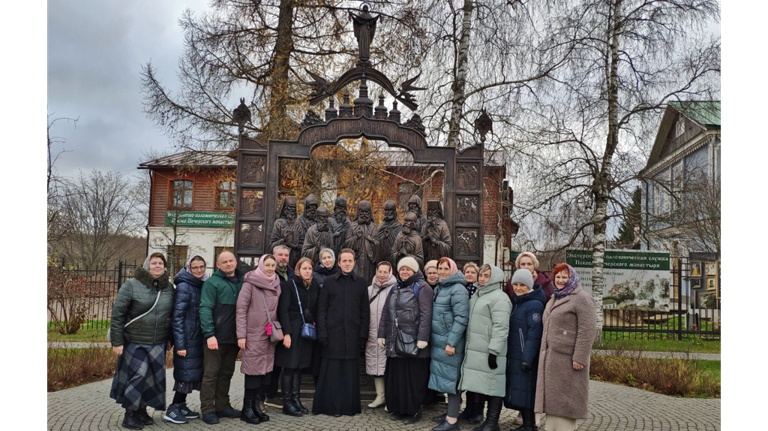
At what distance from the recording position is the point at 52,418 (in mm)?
6562

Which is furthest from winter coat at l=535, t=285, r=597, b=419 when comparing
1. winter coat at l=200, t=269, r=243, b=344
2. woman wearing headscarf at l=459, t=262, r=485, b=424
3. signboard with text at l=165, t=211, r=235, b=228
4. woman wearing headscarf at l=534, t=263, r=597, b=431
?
signboard with text at l=165, t=211, r=235, b=228

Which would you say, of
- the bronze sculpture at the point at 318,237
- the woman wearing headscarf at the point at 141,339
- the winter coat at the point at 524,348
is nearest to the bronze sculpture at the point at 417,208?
the bronze sculpture at the point at 318,237

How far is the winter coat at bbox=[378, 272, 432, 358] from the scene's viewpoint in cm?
650

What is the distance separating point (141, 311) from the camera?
6.15 metres

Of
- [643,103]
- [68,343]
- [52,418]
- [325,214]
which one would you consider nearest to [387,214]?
[325,214]

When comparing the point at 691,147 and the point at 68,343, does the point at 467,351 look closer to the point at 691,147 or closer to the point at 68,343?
the point at 68,343

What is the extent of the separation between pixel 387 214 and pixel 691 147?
877 inches

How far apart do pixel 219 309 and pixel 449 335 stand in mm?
2606

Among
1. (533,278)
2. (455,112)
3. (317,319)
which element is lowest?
(317,319)

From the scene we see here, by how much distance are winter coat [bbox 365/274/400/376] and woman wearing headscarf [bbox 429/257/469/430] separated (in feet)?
2.25

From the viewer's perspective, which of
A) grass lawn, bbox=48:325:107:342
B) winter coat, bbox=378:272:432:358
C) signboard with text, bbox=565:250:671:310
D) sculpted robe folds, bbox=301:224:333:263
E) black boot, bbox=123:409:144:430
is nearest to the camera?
black boot, bbox=123:409:144:430

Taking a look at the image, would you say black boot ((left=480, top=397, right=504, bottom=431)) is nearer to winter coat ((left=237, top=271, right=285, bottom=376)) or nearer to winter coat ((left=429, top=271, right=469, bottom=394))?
winter coat ((left=429, top=271, right=469, bottom=394))

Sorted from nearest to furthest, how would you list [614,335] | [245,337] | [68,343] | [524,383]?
[524,383] → [245,337] → [68,343] → [614,335]

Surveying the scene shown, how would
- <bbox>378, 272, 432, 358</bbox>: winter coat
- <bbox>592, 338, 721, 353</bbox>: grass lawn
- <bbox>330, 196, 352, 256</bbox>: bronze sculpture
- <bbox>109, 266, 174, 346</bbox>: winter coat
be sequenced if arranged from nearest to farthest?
1. <bbox>109, 266, 174, 346</bbox>: winter coat
2. <bbox>378, 272, 432, 358</bbox>: winter coat
3. <bbox>330, 196, 352, 256</bbox>: bronze sculpture
4. <bbox>592, 338, 721, 353</bbox>: grass lawn
